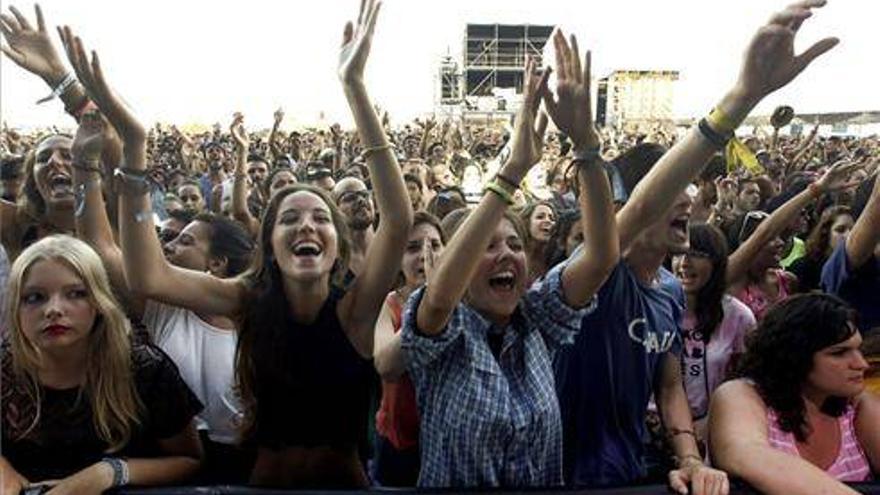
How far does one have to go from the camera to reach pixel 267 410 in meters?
2.23

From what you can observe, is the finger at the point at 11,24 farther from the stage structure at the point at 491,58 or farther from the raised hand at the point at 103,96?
the stage structure at the point at 491,58

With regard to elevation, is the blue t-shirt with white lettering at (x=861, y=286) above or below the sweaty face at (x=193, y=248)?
below

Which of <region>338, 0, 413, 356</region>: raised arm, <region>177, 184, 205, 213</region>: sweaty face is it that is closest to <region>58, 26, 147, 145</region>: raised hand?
<region>338, 0, 413, 356</region>: raised arm

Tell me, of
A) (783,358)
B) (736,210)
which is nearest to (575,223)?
(783,358)

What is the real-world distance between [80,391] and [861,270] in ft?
8.83

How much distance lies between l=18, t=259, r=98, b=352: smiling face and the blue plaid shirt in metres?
0.81

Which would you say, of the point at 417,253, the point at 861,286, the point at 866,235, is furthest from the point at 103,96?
the point at 861,286

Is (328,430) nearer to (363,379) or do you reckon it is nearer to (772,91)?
(363,379)

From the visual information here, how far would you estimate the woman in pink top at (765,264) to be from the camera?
12.2 ft

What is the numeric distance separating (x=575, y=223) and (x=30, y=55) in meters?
2.04

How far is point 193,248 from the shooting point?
335 centimetres

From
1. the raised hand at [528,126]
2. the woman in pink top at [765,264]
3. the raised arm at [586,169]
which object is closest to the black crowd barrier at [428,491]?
the raised arm at [586,169]

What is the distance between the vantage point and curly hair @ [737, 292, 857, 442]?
2.12m

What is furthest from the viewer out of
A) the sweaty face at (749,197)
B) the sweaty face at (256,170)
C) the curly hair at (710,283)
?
the sweaty face at (256,170)
